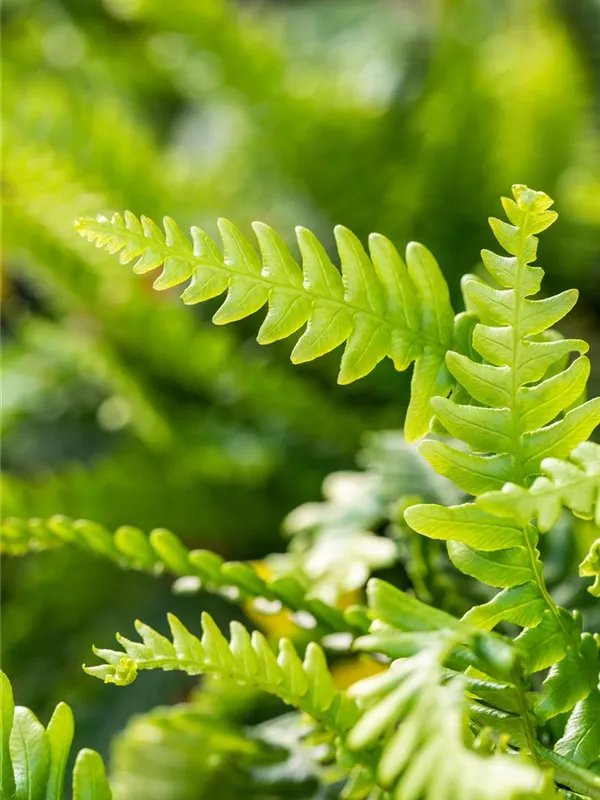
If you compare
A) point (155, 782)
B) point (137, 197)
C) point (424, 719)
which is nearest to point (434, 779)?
point (424, 719)

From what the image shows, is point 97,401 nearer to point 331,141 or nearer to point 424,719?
point 331,141

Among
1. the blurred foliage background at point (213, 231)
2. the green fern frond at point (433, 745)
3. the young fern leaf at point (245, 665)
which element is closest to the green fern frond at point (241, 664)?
the young fern leaf at point (245, 665)

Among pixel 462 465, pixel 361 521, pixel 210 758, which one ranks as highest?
pixel 462 465

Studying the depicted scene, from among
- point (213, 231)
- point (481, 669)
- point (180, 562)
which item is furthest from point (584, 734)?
point (213, 231)

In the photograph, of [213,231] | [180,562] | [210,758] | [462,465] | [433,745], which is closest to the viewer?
[433,745]

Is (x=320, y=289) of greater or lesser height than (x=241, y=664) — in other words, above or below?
above

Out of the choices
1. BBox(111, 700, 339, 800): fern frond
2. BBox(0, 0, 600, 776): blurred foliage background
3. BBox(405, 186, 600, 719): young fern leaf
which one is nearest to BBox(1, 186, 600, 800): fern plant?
BBox(405, 186, 600, 719): young fern leaf

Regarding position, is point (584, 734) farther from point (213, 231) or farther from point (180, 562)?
point (213, 231)

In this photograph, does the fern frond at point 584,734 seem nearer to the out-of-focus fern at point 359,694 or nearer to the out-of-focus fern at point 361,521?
the out-of-focus fern at point 359,694
